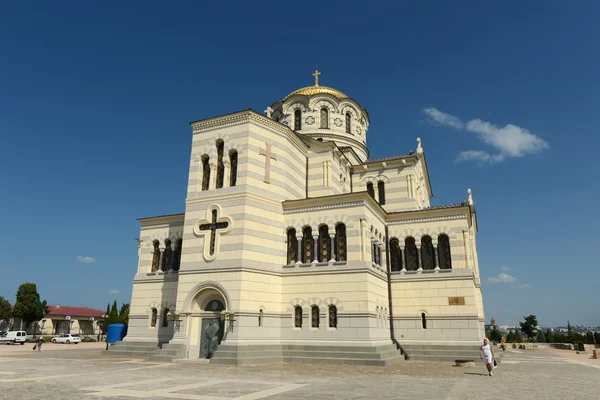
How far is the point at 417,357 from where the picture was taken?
23.4 metres

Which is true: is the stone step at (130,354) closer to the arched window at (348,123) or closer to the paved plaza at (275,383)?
the paved plaza at (275,383)

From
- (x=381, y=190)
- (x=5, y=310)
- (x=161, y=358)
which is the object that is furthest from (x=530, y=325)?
(x=5, y=310)

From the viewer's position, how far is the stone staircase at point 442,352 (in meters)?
22.6

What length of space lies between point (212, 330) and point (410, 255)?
1259 centimetres

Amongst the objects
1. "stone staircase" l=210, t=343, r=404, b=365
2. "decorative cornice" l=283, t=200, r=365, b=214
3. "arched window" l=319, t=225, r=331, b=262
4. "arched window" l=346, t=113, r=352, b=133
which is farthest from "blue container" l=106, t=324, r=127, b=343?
"arched window" l=346, t=113, r=352, b=133

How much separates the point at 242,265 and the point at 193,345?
490 centimetres

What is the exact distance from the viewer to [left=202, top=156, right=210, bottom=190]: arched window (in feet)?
79.5

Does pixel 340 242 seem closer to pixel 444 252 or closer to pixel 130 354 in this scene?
pixel 444 252

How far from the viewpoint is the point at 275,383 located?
13250 mm

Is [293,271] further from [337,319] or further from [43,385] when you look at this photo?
[43,385]

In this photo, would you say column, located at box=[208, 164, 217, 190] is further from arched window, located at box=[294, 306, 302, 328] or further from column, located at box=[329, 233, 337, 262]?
arched window, located at box=[294, 306, 302, 328]

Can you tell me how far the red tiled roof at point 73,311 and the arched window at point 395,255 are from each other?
2478 inches

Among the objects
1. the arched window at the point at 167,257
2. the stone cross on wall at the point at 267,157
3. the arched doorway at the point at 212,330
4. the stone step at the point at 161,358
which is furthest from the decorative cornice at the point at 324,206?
the stone step at the point at 161,358

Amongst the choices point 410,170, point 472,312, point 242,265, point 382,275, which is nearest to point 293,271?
point 242,265
